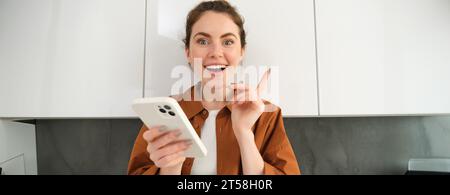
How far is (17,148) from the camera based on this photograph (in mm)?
952

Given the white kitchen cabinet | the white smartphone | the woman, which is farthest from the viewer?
the white kitchen cabinet

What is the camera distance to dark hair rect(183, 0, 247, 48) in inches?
31.8

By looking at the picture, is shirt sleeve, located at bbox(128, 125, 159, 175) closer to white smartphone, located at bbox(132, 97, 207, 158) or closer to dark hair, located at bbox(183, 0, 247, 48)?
white smartphone, located at bbox(132, 97, 207, 158)

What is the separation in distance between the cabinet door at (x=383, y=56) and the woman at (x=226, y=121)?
0.14 metres

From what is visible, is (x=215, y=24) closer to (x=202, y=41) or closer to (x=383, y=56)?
(x=202, y=41)

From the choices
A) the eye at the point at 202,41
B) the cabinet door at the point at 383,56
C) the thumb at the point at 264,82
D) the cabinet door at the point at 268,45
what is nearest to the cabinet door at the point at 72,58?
the cabinet door at the point at 268,45

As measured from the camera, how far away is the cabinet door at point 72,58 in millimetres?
827

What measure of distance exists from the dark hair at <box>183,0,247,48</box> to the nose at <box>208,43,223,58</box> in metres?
0.06

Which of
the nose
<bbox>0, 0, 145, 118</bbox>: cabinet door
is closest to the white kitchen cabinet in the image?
<bbox>0, 0, 145, 118</bbox>: cabinet door

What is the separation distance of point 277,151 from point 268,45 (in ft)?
0.80

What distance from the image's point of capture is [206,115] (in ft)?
2.63

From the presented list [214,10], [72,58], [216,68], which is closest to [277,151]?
[216,68]
